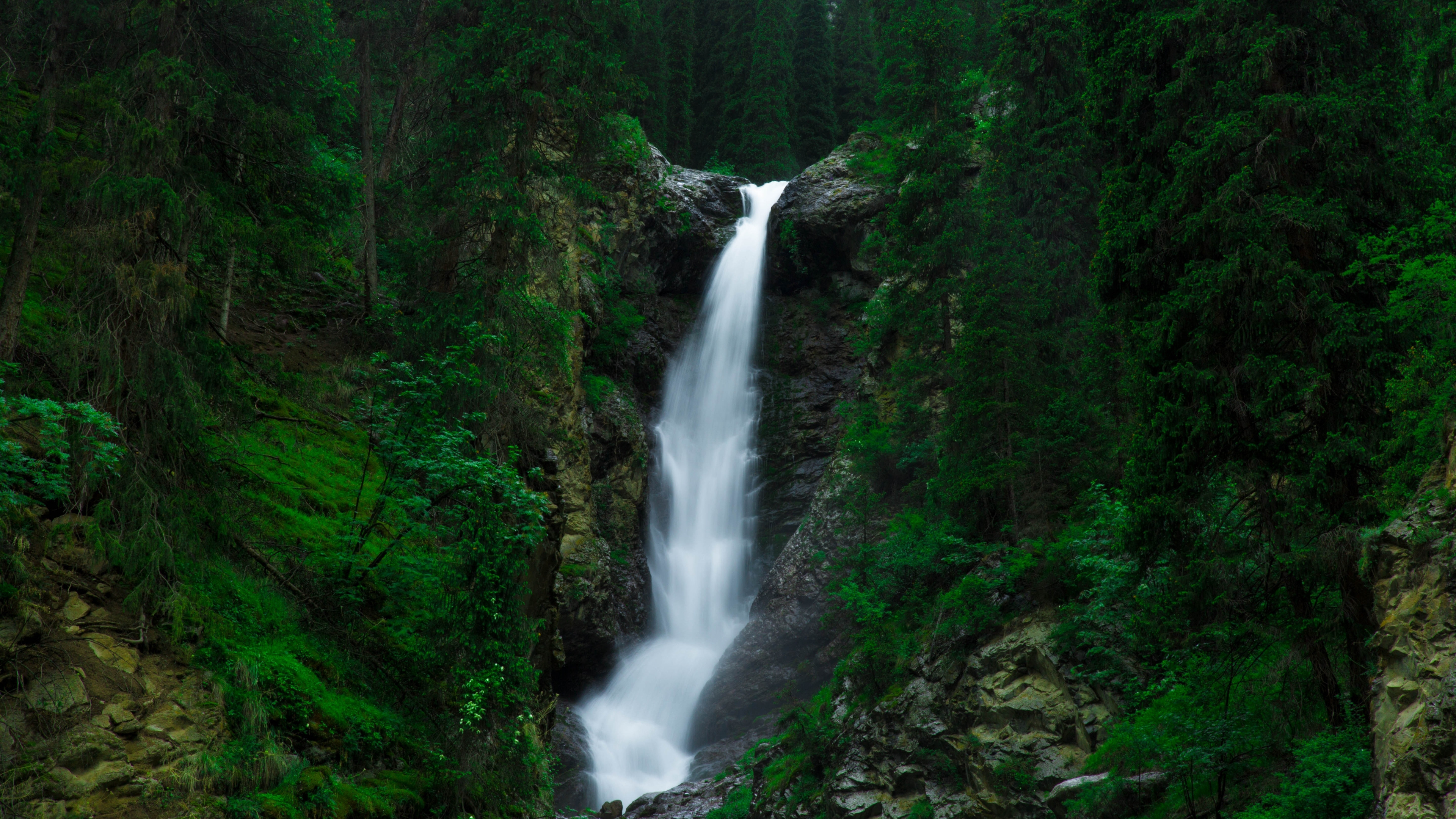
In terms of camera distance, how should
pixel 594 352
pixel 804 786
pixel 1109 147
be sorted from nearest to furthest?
pixel 1109 147, pixel 804 786, pixel 594 352

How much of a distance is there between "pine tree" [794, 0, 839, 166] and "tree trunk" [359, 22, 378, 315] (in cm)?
2890

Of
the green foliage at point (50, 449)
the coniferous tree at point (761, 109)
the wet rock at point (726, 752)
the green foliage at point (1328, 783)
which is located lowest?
the wet rock at point (726, 752)

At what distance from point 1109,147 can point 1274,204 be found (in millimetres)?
3615

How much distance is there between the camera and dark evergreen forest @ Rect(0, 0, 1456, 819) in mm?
7793

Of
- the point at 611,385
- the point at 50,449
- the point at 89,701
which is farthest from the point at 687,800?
the point at 50,449

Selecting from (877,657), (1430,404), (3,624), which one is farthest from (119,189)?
(877,657)

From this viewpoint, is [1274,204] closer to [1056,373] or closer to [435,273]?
[1056,373]

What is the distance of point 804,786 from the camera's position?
55.9 feet

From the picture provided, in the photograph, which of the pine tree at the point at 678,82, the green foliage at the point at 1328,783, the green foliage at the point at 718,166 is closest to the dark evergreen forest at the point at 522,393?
the green foliage at the point at 1328,783

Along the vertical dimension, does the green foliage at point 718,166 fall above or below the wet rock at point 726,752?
above

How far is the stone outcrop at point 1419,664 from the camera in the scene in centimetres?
647

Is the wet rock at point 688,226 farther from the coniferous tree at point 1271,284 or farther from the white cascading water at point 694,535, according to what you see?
the coniferous tree at point 1271,284

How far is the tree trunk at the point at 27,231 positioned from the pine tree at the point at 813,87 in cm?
4047

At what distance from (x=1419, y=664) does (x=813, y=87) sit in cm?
4505
